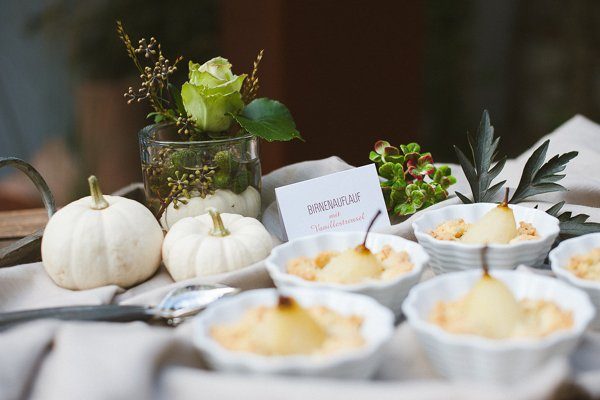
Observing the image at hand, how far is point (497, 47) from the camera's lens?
14.8 feet

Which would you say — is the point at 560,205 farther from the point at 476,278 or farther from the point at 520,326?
the point at 520,326

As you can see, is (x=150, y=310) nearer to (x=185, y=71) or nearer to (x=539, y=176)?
(x=539, y=176)

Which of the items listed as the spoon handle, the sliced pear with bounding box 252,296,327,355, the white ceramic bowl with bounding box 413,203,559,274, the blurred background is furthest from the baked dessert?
the blurred background

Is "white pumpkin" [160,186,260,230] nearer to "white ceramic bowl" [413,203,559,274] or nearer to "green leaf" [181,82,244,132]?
"green leaf" [181,82,244,132]

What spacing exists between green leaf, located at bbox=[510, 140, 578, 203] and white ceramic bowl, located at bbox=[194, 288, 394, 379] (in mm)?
727

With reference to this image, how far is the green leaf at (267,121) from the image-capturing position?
61.3 inches

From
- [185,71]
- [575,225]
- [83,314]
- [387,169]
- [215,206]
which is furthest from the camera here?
[185,71]

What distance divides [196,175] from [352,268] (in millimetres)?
520

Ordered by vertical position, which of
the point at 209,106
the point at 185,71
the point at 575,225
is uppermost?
the point at 209,106

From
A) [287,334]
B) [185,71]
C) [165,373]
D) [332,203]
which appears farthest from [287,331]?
[185,71]

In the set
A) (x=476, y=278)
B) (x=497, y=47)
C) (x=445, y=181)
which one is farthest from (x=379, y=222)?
(x=497, y=47)

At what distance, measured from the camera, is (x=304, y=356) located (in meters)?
0.90

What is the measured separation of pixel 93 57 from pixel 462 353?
3006 millimetres

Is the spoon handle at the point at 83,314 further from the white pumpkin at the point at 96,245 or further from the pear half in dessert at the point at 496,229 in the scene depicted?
the pear half in dessert at the point at 496,229
